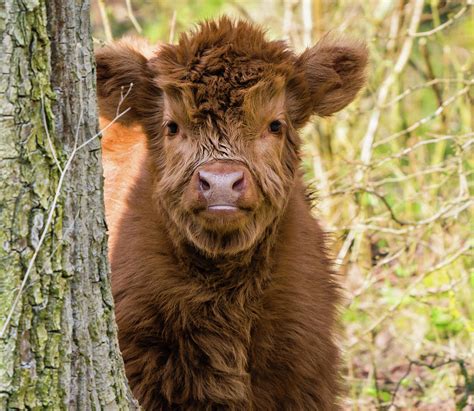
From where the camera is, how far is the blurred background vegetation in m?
6.80

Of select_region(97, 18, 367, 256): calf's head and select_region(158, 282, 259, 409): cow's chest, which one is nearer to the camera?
select_region(97, 18, 367, 256): calf's head

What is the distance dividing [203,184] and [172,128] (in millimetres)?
671

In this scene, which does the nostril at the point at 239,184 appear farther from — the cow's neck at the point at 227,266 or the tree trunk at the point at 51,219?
the tree trunk at the point at 51,219

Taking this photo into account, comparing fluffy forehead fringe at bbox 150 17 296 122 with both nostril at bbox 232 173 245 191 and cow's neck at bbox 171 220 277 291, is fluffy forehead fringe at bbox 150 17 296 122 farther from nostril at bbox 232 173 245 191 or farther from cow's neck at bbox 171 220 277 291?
cow's neck at bbox 171 220 277 291

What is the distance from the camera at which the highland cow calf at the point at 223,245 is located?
15.7 feet

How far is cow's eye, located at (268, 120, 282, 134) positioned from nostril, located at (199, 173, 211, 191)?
2.16 ft

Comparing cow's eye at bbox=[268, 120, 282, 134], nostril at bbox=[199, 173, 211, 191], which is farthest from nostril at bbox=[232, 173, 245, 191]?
cow's eye at bbox=[268, 120, 282, 134]

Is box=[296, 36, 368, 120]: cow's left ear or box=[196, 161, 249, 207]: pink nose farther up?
box=[296, 36, 368, 120]: cow's left ear

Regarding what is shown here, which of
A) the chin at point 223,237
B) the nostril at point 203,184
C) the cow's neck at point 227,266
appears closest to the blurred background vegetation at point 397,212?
the cow's neck at point 227,266

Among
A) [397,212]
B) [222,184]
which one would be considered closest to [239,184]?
[222,184]

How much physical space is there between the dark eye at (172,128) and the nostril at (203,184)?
0.62 meters

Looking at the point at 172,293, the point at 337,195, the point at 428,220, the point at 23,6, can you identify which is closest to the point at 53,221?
the point at 23,6

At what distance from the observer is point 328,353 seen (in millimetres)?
5172

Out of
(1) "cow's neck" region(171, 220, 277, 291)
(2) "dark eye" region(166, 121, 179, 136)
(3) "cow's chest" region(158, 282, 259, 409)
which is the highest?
(2) "dark eye" region(166, 121, 179, 136)
